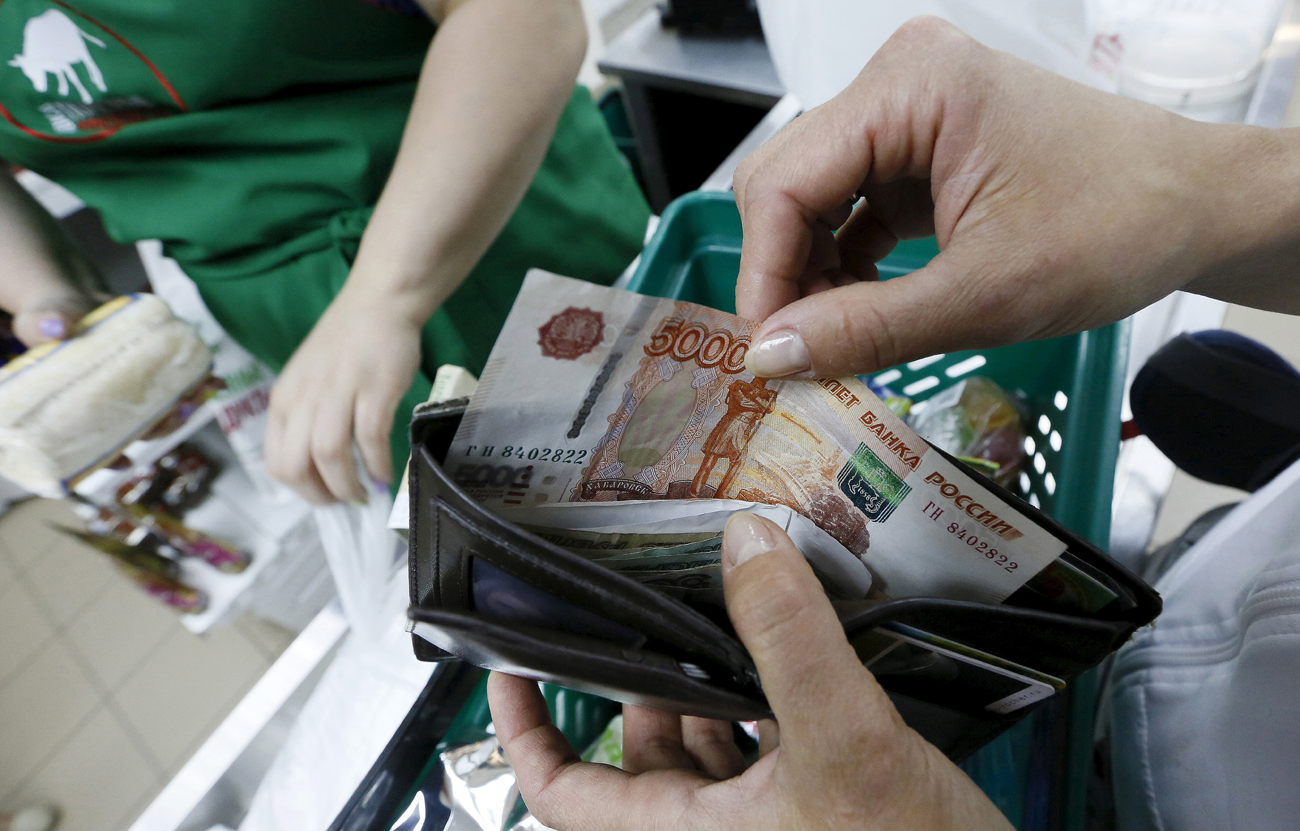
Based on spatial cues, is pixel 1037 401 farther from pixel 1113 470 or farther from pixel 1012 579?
pixel 1012 579

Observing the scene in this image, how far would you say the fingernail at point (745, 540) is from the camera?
12.4 inches

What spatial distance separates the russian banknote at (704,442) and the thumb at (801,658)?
13cm

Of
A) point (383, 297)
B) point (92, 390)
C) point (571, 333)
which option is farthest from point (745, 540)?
point (92, 390)

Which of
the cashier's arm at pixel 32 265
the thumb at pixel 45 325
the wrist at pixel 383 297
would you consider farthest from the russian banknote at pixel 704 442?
the cashier's arm at pixel 32 265

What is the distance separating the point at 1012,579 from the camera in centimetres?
37

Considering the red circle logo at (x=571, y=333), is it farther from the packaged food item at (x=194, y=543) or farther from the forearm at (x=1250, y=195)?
the packaged food item at (x=194, y=543)

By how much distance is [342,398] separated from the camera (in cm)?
63

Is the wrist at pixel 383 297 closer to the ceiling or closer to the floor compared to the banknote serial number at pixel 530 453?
closer to the floor

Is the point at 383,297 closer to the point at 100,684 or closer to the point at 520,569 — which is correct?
the point at 520,569

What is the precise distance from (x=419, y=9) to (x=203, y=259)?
41cm

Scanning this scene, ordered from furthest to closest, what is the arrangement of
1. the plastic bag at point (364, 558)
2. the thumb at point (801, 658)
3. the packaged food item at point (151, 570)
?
the packaged food item at point (151, 570), the plastic bag at point (364, 558), the thumb at point (801, 658)

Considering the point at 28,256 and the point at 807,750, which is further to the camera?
the point at 28,256

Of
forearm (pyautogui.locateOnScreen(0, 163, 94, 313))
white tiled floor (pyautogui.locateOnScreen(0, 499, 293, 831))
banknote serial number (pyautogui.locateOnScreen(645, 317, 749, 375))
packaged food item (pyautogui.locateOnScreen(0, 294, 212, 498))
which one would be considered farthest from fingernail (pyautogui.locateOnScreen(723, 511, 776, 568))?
white tiled floor (pyautogui.locateOnScreen(0, 499, 293, 831))

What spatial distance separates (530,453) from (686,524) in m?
0.11
